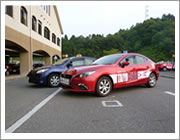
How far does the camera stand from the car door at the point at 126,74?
17.7 feet

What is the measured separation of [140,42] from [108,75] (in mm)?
76189

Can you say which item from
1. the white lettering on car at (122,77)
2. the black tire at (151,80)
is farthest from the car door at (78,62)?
the black tire at (151,80)

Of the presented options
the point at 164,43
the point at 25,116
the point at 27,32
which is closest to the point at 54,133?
the point at 25,116

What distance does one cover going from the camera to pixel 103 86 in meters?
5.02

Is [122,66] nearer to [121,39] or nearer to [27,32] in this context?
[27,32]

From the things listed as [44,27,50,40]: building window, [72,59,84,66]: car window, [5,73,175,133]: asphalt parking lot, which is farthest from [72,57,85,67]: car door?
[44,27,50,40]: building window

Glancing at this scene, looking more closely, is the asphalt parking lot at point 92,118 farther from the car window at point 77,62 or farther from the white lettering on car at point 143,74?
the car window at point 77,62

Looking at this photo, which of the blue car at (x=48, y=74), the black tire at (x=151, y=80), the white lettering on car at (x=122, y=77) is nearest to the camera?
the white lettering on car at (x=122, y=77)

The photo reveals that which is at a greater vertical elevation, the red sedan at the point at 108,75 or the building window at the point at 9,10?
the building window at the point at 9,10

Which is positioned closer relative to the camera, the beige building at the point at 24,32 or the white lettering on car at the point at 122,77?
the white lettering on car at the point at 122,77

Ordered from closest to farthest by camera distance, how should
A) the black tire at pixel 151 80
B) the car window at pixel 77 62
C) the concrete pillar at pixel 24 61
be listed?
the black tire at pixel 151 80, the car window at pixel 77 62, the concrete pillar at pixel 24 61

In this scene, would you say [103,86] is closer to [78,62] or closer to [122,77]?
[122,77]

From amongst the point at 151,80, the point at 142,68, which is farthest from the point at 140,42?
the point at 142,68

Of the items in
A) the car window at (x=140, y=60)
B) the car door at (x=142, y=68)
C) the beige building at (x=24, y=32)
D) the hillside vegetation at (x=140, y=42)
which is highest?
the hillside vegetation at (x=140, y=42)
